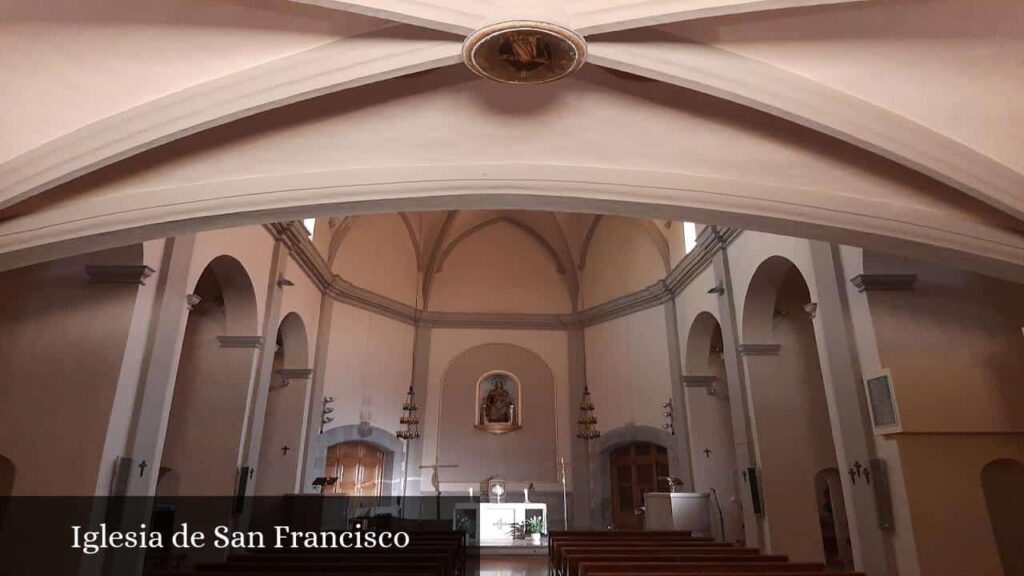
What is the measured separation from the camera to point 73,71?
4.01 metres

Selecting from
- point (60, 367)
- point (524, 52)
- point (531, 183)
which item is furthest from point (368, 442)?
point (524, 52)

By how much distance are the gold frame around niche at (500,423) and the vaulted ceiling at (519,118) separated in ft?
35.3

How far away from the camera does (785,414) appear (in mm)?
8984

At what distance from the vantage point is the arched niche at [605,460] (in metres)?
13.5

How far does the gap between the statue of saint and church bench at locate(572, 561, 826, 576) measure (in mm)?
9733

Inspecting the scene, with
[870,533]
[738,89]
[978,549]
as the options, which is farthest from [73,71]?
[978,549]

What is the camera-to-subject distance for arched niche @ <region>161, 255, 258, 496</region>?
29.4 feet

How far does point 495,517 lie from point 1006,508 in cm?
882

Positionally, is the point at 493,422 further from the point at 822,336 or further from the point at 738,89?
the point at 738,89

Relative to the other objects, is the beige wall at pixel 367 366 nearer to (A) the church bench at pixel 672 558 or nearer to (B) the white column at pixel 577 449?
(B) the white column at pixel 577 449

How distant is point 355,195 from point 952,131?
4181 mm

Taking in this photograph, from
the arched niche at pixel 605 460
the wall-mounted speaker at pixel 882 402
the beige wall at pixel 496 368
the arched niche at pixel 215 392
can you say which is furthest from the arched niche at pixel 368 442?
the wall-mounted speaker at pixel 882 402

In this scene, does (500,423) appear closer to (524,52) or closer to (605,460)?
(605,460)

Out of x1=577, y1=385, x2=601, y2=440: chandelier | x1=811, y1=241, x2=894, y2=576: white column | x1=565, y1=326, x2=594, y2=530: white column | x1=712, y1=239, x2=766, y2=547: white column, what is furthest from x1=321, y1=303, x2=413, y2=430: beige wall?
x1=811, y1=241, x2=894, y2=576: white column
